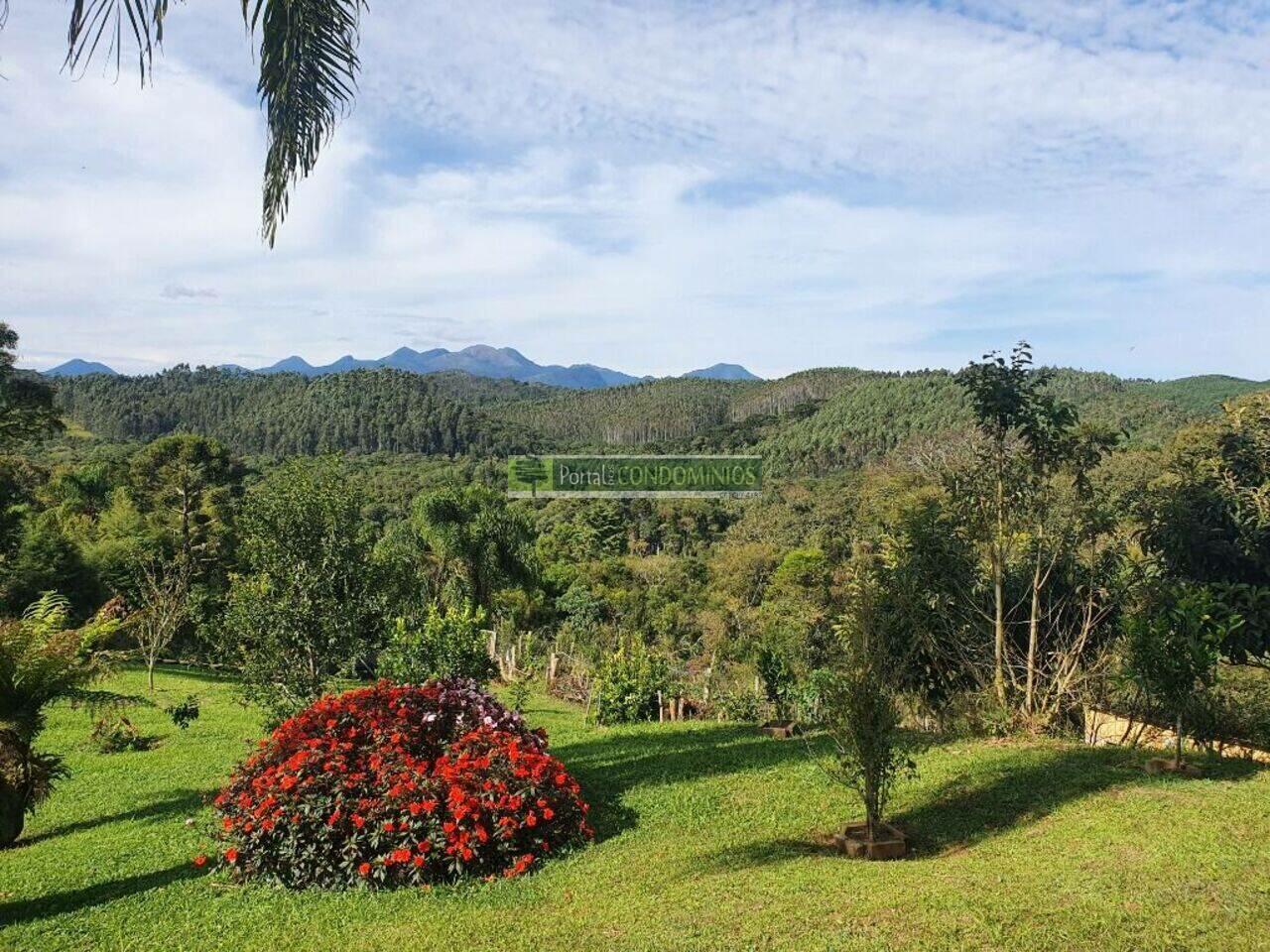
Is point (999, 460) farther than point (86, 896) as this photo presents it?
Yes

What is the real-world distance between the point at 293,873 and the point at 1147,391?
241 ft

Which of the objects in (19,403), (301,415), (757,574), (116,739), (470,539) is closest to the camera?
(116,739)

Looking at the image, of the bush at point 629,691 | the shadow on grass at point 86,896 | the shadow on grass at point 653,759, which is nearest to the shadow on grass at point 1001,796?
the shadow on grass at point 653,759

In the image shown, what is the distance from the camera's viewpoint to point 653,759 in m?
8.38

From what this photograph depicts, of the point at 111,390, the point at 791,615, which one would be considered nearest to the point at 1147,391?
the point at 791,615

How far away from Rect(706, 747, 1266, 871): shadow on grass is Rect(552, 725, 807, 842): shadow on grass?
1307 mm

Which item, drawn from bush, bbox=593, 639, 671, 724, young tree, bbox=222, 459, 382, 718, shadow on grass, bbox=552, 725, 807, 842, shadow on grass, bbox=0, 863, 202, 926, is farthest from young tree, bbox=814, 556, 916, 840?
bush, bbox=593, 639, 671, 724

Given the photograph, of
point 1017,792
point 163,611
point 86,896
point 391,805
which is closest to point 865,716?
point 1017,792

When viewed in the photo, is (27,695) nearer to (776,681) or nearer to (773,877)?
(773,877)

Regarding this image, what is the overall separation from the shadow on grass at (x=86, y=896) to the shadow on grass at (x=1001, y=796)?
11.5 feet

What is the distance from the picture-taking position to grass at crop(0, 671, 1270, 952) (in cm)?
399

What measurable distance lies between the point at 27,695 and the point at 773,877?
5.28m

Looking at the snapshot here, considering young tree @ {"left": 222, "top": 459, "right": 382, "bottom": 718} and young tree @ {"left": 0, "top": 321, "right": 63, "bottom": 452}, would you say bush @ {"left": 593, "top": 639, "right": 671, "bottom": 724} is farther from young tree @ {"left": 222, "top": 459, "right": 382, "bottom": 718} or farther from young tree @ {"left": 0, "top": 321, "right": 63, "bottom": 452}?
young tree @ {"left": 0, "top": 321, "right": 63, "bottom": 452}

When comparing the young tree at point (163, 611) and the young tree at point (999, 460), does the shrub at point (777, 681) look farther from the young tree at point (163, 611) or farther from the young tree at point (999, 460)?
the young tree at point (163, 611)
